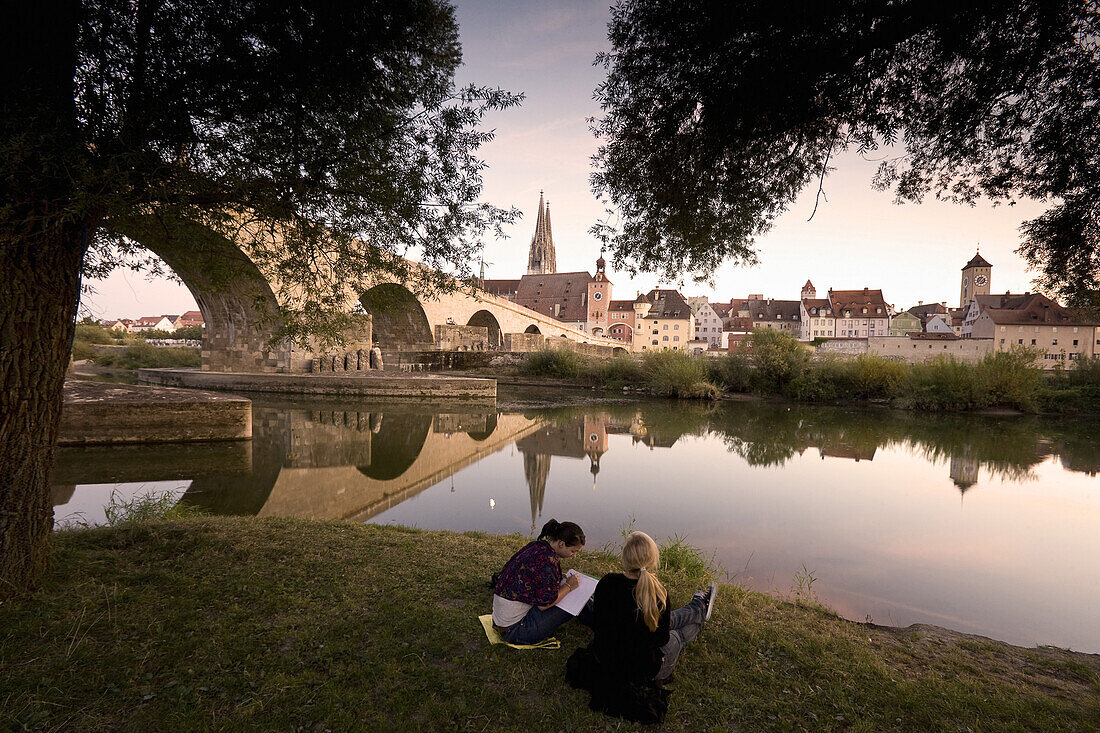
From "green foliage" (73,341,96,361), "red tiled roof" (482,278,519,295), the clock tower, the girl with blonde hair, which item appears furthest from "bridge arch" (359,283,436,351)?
the clock tower

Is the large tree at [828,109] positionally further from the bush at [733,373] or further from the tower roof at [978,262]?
the tower roof at [978,262]

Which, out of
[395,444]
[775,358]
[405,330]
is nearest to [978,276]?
[775,358]

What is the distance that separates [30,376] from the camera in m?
2.85

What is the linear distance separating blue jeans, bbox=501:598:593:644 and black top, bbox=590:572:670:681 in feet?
1.39

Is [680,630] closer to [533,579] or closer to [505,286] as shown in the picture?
[533,579]

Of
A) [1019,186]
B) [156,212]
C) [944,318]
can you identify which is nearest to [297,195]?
[156,212]

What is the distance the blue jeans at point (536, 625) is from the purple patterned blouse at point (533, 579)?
0.23ft

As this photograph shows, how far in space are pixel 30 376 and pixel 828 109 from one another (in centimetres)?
551

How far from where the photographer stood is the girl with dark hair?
2848 millimetres

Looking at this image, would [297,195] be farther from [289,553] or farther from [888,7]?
[888,7]

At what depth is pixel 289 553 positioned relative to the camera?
3.98m

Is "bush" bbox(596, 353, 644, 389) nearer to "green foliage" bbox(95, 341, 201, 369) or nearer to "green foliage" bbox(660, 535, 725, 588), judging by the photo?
"green foliage" bbox(660, 535, 725, 588)

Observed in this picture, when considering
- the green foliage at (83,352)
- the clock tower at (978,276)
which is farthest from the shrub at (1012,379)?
the clock tower at (978,276)

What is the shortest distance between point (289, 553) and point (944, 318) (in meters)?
84.5
